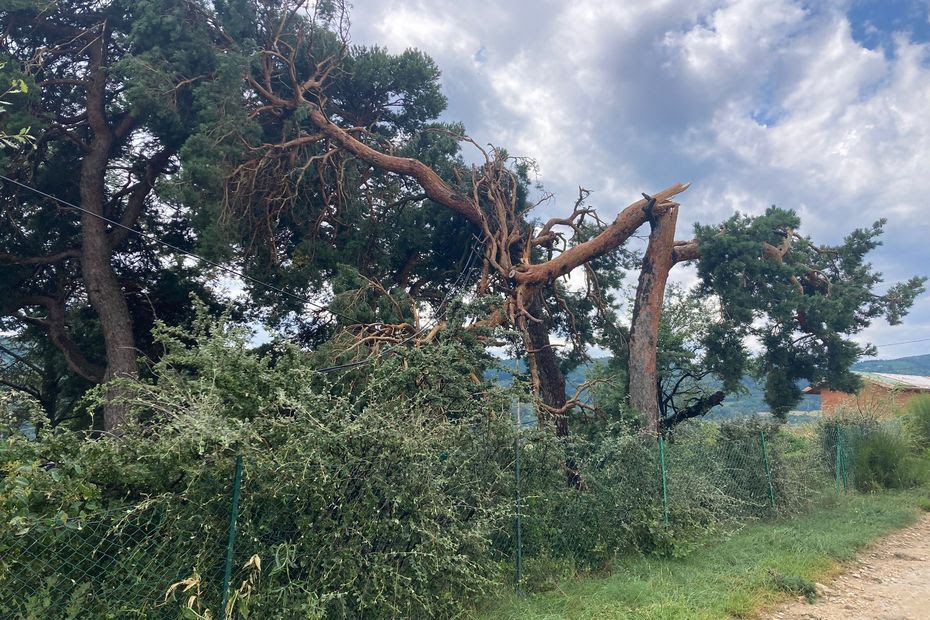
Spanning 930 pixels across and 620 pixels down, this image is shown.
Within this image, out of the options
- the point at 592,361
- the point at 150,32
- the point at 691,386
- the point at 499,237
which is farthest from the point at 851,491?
the point at 150,32

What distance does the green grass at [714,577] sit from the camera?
16.8 feet

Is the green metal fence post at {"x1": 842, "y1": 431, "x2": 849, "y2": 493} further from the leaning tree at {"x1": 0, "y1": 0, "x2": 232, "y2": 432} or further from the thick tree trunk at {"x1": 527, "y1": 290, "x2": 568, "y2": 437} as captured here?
the leaning tree at {"x1": 0, "y1": 0, "x2": 232, "y2": 432}

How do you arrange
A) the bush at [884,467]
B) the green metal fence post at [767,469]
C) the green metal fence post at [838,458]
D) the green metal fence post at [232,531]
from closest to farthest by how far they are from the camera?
1. the green metal fence post at [232,531]
2. the green metal fence post at [767,469]
3. the green metal fence post at [838,458]
4. the bush at [884,467]

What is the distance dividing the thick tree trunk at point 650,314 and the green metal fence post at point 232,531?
8041 mm

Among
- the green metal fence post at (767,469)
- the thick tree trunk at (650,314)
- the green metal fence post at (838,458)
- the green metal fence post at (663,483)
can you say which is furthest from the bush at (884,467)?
the green metal fence post at (663,483)

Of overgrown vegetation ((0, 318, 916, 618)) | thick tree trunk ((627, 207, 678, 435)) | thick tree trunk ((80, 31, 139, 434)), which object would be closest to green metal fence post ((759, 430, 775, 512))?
thick tree trunk ((627, 207, 678, 435))

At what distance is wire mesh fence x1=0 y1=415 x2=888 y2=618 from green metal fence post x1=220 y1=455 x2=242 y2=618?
12 mm

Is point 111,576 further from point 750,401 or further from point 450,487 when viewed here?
point 750,401

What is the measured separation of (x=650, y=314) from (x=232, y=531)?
29.9 feet

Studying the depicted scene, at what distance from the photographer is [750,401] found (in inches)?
516

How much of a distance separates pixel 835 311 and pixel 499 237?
6.61 m

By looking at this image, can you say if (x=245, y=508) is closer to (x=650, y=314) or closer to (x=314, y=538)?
(x=314, y=538)

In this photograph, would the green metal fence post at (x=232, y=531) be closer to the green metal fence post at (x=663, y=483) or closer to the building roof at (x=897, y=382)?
the green metal fence post at (x=663, y=483)

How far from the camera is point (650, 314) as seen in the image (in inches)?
439
